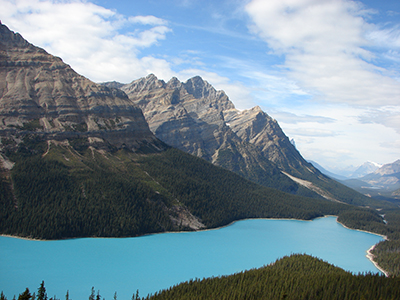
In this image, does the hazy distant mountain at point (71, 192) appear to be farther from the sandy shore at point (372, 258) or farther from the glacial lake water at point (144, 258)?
the sandy shore at point (372, 258)

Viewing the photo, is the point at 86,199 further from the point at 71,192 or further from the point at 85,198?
the point at 71,192

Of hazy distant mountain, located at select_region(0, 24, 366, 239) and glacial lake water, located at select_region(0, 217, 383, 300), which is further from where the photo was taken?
hazy distant mountain, located at select_region(0, 24, 366, 239)

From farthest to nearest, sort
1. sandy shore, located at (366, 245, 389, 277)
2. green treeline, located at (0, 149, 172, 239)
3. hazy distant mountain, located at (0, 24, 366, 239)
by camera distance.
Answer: hazy distant mountain, located at (0, 24, 366, 239) → green treeline, located at (0, 149, 172, 239) → sandy shore, located at (366, 245, 389, 277)

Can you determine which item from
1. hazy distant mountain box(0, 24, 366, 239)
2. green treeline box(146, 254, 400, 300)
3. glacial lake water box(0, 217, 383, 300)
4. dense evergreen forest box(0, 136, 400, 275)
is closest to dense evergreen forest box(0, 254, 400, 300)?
green treeline box(146, 254, 400, 300)

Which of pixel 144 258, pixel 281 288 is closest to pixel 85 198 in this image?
pixel 144 258

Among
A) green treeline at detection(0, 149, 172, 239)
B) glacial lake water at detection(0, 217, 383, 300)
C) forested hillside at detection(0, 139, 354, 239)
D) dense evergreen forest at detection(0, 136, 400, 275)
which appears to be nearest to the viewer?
glacial lake water at detection(0, 217, 383, 300)

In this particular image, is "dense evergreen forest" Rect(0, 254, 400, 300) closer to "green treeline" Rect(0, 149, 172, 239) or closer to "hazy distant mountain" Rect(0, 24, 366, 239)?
"green treeline" Rect(0, 149, 172, 239)
